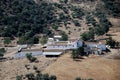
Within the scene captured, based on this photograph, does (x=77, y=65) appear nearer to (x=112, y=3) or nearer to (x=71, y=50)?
(x=71, y=50)

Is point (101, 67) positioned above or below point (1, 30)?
below

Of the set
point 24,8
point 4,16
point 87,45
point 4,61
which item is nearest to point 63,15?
point 24,8

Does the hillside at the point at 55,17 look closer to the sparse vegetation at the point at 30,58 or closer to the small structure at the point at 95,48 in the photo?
the small structure at the point at 95,48

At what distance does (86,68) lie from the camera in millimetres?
79250

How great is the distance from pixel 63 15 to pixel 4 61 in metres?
52.7

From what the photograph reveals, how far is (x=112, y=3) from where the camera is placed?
14638 cm

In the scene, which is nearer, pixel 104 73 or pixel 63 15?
pixel 104 73

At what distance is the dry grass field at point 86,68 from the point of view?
75750 millimetres

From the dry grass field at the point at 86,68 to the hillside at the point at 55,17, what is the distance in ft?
62.8

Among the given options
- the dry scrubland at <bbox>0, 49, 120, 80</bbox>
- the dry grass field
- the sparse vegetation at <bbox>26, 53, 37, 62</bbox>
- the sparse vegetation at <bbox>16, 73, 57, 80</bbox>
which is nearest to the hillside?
the sparse vegetation at <bbox>26, 53, 37, 62</bbox>

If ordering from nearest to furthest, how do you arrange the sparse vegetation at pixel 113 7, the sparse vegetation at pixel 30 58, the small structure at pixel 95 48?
the sparse vegetation at pixel 30 58
the small structure at pixel 95 48
the sparse vegetation at pixel 113 7

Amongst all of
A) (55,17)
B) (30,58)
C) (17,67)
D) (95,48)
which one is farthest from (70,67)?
(55,17)

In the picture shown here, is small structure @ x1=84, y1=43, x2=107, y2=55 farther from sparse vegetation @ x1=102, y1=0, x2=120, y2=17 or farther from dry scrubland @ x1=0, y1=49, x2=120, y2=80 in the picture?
sparse vegetation @ x1=102, y1=0, x2=120, y2=17

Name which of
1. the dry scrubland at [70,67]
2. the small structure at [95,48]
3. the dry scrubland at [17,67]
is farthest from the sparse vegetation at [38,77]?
the small structure at [95,48]
